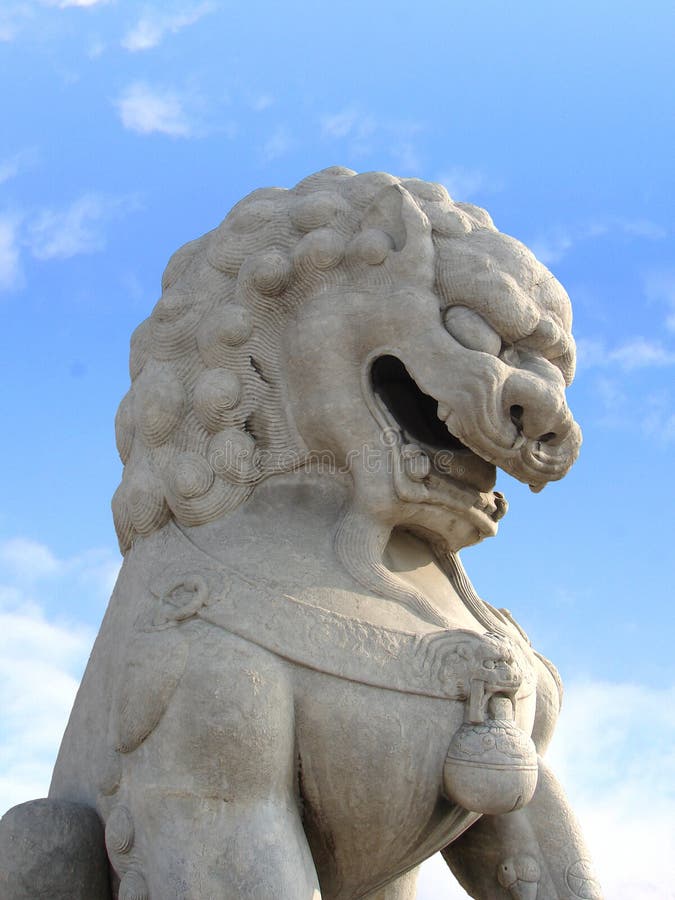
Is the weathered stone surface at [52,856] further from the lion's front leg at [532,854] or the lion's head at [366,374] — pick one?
the lion's front leg at [532,854]

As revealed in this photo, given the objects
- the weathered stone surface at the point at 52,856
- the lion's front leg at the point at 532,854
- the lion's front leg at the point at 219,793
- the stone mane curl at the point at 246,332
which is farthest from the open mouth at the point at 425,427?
the weathered stone surface at the point at 52,856

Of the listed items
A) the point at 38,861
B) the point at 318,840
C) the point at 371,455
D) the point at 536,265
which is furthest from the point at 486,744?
the point at 536,265

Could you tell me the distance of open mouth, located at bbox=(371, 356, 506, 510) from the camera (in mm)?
4301

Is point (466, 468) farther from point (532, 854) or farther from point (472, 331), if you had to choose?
point (532, 854)

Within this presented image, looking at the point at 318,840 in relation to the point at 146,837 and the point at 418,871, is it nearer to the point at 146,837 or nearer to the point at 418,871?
the point at 146,837

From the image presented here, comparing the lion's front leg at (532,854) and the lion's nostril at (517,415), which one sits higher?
the lion's nostril at (517,415)

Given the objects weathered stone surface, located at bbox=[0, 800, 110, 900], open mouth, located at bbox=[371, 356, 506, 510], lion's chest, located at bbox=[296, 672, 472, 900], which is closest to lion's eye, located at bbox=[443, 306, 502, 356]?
open mouth, located at bbox=[371, 356, 506, 510]

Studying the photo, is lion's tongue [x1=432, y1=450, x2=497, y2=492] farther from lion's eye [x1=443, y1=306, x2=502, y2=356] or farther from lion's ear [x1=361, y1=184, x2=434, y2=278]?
lion's ear [x1=361, y1=184, x2=434, y2=278]

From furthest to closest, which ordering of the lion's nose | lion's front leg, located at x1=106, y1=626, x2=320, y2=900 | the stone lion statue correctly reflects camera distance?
the lion's nose < the stone lion statue < lion's front leg, located at x1=106, y1=626, x2=320, y2=900

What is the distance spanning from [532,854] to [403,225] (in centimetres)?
235

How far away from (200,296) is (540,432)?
54.5 inches

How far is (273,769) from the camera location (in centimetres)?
364

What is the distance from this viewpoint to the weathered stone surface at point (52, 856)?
381 centimetres

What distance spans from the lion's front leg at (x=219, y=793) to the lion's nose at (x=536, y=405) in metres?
1.23
